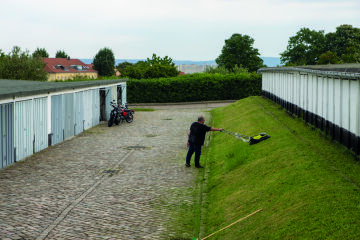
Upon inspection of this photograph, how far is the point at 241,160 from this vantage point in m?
14.8

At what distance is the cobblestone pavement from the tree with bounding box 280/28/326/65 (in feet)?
227

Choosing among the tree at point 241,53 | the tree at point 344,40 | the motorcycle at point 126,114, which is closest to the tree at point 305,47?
the tree at point 344,40

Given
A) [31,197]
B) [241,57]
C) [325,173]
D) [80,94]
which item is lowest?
[31,197]

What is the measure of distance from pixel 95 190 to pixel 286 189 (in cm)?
532

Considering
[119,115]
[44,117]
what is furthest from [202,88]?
[44,117]

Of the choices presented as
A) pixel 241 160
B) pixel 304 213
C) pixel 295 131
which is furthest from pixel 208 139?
pixel 304 213

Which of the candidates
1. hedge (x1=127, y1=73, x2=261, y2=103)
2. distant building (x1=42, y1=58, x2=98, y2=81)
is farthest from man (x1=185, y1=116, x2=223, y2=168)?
distant building (x1=42, y1=58, x2=98, y2=81)

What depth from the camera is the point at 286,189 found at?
10266 mm

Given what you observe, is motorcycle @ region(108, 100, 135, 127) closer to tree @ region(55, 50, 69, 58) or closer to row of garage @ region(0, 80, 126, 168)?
row of garage @ region(0, 80, 126, 168)

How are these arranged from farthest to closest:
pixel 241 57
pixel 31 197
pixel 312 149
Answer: pixel 241 57, pixel 312 149, pixel 31 197

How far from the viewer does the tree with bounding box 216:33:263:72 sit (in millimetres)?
92312

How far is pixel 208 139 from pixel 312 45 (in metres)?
69.6

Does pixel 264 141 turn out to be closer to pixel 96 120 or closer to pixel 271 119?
pixel 271 119

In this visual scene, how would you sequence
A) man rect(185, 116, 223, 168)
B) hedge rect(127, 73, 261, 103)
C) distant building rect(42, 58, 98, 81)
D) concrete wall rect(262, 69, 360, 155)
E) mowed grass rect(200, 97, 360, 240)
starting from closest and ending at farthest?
mowed grass rect(200, 97, 360, 240), concrete wall rect(262, 69, 360, 155), man rect(185, 116, 223, 168), hedge rect(127, 73, 261, 103), distant building rect(42, 58, 98, 81)
